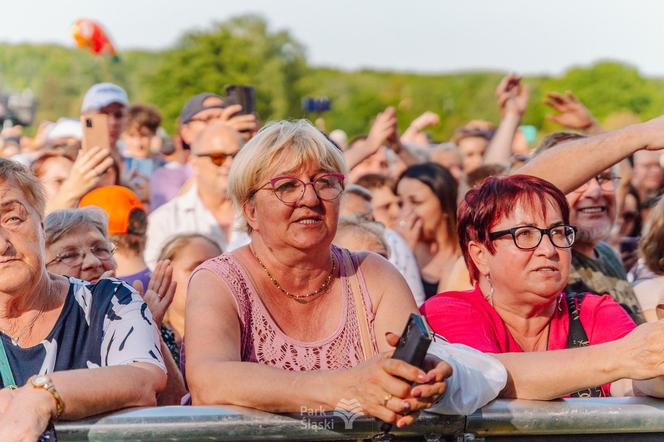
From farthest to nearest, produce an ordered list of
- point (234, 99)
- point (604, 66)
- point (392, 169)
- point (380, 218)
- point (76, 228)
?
point (604, 66) → point (392, 169) → point (380, 218) → point (234, 99) → point (76, 228)

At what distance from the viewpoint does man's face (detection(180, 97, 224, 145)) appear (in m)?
7.93

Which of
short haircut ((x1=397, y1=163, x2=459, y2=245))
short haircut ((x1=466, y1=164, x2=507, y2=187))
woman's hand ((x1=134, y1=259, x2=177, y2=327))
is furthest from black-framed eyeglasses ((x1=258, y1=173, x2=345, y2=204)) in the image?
short haircut ((x1=466, y1=164, x2=507, y2=187))

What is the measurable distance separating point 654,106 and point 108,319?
69.3 meters

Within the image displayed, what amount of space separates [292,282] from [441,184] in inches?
154

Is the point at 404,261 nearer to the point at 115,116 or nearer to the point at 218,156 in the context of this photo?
the point at 218,156

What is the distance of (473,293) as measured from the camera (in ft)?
12.0

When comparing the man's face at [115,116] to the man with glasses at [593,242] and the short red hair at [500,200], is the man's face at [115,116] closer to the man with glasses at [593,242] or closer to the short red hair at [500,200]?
the man with glasses at [593,242]

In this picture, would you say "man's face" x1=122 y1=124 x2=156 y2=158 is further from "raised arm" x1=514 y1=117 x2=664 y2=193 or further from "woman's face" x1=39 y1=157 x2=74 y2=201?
"raised arm" x1=514 y1=117 x2=664 y2=193

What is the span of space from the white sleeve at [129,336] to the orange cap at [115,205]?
2.25 metres

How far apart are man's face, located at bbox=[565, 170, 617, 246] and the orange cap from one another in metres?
2.22

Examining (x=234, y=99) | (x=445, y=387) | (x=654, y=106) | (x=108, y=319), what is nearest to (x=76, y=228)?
(x=108, y=319)

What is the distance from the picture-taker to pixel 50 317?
3.21m

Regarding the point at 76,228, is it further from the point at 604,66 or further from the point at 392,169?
the point at 604,66

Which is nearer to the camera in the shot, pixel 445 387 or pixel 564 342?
pixel 445 387
